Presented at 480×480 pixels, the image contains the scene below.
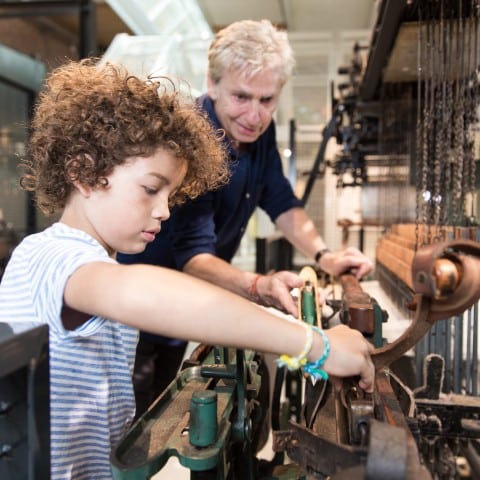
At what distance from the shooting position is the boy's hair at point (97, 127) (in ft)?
2.70

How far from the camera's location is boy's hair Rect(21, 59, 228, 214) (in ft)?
2.70

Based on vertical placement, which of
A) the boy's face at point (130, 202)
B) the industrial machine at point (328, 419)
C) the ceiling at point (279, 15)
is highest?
the ceiling at point (279, 15)

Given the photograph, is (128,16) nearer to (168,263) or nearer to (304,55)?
(168,263)

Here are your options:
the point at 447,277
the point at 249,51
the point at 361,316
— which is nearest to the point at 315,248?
the point at 249,51

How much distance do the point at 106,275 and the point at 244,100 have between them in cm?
102

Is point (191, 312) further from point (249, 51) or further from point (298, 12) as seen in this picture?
point (298, 12)

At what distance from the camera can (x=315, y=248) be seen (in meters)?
1.82

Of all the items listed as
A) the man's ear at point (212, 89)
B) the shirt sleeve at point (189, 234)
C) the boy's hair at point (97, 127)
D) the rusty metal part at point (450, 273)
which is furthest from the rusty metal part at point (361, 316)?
the man's ear at point (212, 89)

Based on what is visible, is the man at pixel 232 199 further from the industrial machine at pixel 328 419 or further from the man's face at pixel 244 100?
the industrial machine at pixel 328 419

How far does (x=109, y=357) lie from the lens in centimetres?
90

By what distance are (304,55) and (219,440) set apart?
236 inches

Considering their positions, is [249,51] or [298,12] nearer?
[249,51]

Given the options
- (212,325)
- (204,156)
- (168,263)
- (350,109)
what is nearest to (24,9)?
(350,109)

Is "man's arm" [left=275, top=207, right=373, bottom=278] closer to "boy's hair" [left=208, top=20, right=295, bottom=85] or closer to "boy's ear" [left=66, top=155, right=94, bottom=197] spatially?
"boy's hair" [left=208, top=20, right=295, bottom=85]
